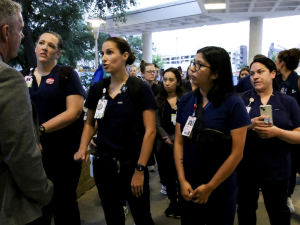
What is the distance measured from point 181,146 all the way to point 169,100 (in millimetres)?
1431

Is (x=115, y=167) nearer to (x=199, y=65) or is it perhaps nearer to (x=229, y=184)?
(x=229, y=184)

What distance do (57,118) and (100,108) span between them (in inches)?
14.3

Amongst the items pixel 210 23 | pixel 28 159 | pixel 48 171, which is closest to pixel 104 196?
pixel 48 171

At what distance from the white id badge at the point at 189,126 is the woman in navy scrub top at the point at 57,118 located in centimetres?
94

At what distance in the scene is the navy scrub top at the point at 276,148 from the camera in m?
1.95

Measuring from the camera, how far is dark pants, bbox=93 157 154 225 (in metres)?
1.87

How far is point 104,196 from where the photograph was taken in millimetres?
1899

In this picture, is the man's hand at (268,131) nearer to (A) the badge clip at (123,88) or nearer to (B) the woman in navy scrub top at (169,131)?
(A) the badge clip at (123,88)

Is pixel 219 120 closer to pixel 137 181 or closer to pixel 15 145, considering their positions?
pixel 137 181

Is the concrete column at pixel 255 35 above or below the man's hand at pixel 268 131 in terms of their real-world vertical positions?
above

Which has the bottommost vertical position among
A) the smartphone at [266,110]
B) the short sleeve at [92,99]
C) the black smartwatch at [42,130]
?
the black smartwatch at [42,130]

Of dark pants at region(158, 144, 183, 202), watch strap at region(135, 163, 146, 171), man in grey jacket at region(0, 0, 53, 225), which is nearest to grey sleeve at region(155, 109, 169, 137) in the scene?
dark pants at region(158, 144, 183, 202)

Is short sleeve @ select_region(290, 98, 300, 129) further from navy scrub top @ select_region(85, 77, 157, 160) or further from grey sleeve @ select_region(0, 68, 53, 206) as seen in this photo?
grey sleeve @ select_region(0, 68, 53, 206)

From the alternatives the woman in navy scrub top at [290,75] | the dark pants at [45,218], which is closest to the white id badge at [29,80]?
the dark pants at [45,218]
